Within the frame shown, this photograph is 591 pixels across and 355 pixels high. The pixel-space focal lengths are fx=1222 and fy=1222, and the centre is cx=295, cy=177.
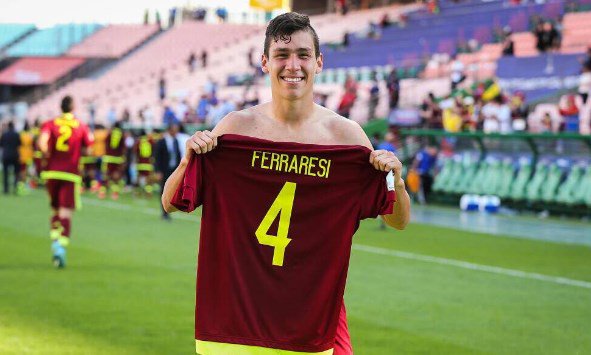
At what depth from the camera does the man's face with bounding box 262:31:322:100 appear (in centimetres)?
527

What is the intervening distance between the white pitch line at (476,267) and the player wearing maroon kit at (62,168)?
5.57 metres

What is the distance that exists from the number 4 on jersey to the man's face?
459mm

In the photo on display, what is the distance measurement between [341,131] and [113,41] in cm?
7235

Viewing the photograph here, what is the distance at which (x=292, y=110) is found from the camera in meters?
5.46

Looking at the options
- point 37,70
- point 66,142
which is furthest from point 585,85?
point 37,70

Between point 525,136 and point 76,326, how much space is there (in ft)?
65.9

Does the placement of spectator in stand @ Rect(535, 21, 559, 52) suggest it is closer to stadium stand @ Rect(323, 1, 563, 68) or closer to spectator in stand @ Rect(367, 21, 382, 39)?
stadium stand @ Rect(323, 1, 563, 68)

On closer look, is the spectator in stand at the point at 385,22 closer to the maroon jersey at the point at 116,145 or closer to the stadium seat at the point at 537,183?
the maroon jersey at the point at 116,145

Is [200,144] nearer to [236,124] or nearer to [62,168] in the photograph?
[236,124]

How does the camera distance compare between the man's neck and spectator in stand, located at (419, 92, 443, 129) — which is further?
spectator in stand, located at (419, 92, 443, 129)

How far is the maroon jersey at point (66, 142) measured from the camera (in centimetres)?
1648

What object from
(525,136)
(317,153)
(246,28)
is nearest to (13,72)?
(246,28)

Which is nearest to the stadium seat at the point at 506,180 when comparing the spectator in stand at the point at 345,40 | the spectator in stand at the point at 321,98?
the spectator in stand at the point at 321,98

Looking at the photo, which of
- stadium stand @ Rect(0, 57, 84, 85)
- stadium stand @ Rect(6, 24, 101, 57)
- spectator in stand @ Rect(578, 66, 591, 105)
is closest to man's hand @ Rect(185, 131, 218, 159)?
spectator in stand @ Rect(578, 66, 591, 105)
